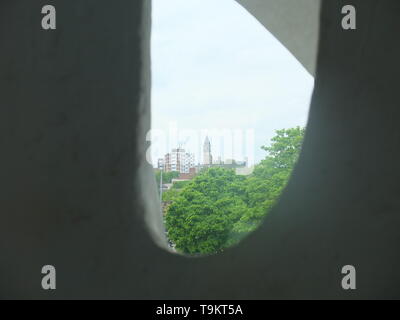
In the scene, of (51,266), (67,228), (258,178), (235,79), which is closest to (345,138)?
(67,228)

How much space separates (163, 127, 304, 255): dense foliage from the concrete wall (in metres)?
17.0

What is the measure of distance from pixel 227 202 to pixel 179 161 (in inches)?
334

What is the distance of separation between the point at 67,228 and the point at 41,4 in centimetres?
186

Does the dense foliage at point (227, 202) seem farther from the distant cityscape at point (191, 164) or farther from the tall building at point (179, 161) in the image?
the tall building at point (179, 161)

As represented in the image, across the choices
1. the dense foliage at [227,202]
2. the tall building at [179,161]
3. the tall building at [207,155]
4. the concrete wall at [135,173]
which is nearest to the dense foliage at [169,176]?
the tall building at [179,161]

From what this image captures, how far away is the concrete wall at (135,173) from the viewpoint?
313 centimetres

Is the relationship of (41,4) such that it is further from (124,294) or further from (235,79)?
(235,79)

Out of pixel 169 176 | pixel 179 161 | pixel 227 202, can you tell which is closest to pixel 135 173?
pixel 227 202

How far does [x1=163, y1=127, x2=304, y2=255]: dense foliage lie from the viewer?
20844mm

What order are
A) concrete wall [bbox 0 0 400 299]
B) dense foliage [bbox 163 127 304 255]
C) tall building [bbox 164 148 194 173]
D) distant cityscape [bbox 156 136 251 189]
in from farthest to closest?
tall building [bbox 164 148 194 173] < distant cityscape [bbox 156 136 251 189] < dense foliage [bbox 163 127 304 255] < concrete wall [bbox 0 0 400 299]

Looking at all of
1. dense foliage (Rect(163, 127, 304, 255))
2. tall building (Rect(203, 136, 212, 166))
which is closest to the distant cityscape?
tall building (Rect(203, 136, 212, 166))

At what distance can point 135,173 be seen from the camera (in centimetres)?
329

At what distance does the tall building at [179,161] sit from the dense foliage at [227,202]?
14.3 ft

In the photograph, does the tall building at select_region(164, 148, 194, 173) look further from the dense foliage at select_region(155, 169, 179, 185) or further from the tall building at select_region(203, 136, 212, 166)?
the tall building at select_region(203, 136, 212, 166)
